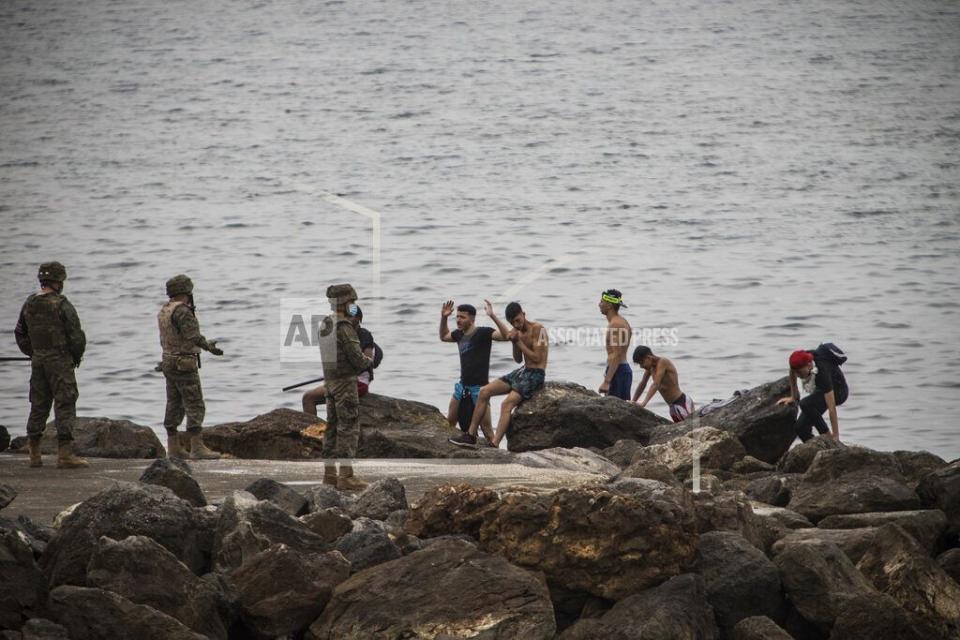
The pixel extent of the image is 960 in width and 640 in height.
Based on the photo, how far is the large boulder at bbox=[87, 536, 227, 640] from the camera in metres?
8.95

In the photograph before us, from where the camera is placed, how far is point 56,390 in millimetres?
13141

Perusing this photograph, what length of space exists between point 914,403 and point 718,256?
63.6 feet

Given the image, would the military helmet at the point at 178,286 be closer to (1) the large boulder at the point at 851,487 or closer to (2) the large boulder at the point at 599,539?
(2) the large boulder at the point at 599,539

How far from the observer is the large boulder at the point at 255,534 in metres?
9.82

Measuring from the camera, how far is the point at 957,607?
999cm

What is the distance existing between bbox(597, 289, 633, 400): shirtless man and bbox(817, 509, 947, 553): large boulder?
18.6 feet

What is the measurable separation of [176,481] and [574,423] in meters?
6.01

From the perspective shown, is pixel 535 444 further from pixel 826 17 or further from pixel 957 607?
pixel 826 17

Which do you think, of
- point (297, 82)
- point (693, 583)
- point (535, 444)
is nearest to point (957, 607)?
point (693, 583)

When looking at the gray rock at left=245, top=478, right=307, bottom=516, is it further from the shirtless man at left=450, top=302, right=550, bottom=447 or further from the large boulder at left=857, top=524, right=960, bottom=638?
the shirtless man at left=450, top=302, right=550, bottom=447

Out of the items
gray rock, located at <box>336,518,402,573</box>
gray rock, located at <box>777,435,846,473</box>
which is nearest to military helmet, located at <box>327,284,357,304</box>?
gray rock, located at <box>336,518,402,573</box>

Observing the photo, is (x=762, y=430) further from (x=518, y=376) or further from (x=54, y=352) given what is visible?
(x=54, y=352)

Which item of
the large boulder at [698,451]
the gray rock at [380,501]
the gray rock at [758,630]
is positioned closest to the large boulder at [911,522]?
the gray rock at [758,630]

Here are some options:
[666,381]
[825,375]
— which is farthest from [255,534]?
[666,381]
